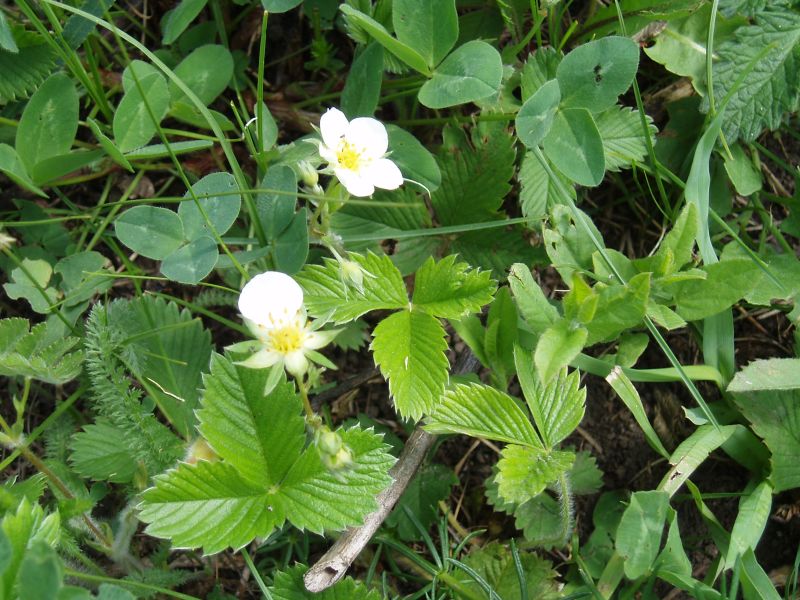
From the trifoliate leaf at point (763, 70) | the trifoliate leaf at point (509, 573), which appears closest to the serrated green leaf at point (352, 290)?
the trifoliate leaf at point (509, 573)

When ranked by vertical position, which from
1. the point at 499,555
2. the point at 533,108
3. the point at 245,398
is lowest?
the point at 499,555

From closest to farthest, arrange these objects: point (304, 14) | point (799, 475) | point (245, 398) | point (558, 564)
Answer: point (245, 398) → point (799, 475) → point (558, 564) → point (304, 14)

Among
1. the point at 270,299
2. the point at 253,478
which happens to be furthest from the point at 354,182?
the point at 253,478

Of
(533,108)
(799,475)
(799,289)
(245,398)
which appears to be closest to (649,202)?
(799,289)

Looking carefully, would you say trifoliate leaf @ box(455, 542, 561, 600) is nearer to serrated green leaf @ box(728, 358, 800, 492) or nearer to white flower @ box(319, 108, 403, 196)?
serrated green leaf @ box(728, 358, 800, 492)

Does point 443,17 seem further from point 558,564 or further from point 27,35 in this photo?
point 558,564

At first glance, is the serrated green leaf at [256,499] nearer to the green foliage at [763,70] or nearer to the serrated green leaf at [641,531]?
the serrated green leaf at [641,531]
